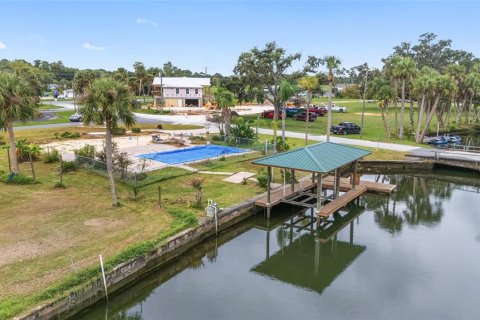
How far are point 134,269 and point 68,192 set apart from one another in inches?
388

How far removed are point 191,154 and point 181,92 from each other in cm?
5066

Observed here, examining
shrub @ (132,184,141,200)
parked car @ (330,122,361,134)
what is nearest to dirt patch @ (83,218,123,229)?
shrub @ (132,184,141,200)

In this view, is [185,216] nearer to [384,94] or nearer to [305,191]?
[305,191]

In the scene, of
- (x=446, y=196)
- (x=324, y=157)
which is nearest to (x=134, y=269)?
(x=324, y=157)

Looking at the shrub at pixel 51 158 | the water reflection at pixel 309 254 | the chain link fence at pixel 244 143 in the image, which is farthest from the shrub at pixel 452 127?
the shrub at pixel 51 158

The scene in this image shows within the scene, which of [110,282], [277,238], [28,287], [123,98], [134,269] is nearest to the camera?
[28,287]

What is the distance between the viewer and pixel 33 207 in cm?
1947

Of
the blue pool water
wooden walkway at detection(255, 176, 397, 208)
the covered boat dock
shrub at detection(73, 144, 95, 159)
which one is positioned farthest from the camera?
the blue pool water

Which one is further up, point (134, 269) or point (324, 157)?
point (324, 157)

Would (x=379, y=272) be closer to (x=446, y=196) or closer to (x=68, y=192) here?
(x=446, y=196)

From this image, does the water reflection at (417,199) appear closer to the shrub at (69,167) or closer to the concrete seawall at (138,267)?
the concrete seawall at (138,267)

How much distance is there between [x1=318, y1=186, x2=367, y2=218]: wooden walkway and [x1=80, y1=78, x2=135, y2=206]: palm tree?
11.0 meters

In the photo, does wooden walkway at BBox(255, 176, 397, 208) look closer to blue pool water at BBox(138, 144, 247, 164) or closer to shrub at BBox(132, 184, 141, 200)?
shrub at BBox(132, 184, 141, 200)

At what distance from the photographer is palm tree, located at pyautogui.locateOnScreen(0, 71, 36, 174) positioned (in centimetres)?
2258
